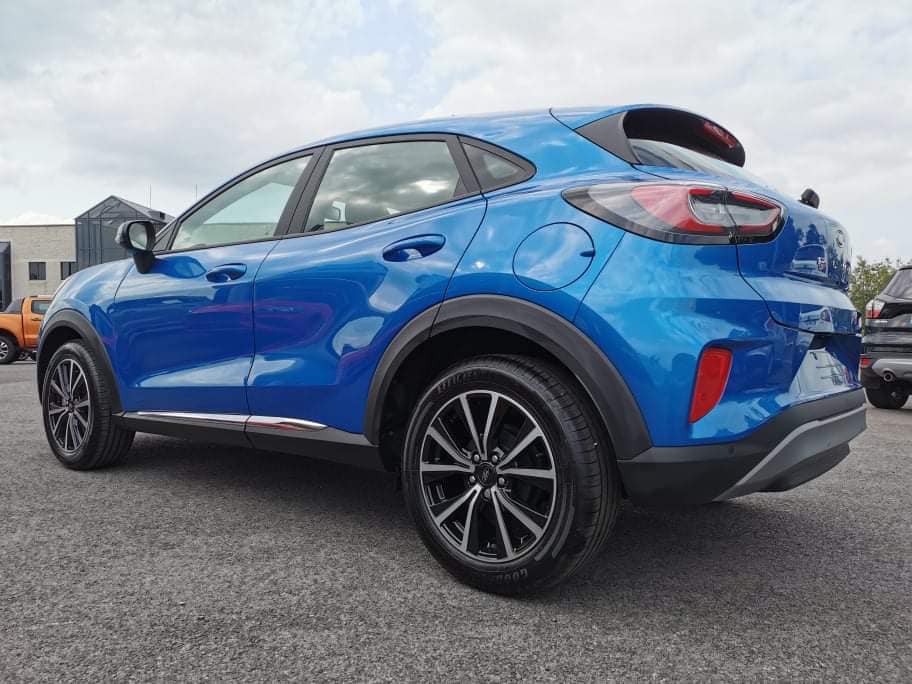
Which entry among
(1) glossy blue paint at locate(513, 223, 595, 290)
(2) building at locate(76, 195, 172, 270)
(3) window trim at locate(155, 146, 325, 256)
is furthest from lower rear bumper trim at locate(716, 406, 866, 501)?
(2) building at locate(76, 195, 172, 270)

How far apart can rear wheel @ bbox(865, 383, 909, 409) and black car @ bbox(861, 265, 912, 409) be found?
2.31 feet

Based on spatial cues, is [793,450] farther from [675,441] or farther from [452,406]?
[452,406]

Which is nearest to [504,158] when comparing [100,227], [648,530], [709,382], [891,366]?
[709,382]

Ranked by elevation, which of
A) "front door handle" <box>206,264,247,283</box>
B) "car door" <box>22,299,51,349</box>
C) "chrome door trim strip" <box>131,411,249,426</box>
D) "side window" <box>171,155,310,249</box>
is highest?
"side window" <box>171,155,310,249</box>

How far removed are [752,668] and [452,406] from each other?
44.9 inches

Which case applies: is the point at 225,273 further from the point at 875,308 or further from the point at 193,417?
the point at 875,308

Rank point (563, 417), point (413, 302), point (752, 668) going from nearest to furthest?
point (752, 668), point (563, 417), point (413, 302)

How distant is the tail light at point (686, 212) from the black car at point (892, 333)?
5.84m

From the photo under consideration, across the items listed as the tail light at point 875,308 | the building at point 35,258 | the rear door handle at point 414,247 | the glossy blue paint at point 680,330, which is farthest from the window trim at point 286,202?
the building at point 35,258

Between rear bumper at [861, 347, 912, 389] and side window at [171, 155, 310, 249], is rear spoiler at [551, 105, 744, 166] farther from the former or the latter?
rear bumper at [861, 347, 912, 389]

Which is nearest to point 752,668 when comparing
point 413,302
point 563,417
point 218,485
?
point 563,417

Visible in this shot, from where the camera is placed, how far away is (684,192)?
214 cm

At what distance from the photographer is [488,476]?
2.36m

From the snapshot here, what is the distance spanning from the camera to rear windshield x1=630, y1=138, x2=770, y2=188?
2.45 meters
